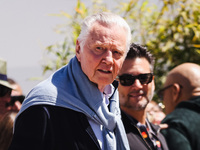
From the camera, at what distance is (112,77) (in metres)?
2.14

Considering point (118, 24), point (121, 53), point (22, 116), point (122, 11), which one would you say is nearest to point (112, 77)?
point (121, 53)

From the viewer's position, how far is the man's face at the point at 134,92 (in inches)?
119

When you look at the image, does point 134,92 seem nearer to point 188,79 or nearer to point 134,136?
point 134,136

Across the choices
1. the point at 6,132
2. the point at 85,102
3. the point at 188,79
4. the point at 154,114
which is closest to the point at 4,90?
the point at 6,132

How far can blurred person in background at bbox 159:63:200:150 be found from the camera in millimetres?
3207

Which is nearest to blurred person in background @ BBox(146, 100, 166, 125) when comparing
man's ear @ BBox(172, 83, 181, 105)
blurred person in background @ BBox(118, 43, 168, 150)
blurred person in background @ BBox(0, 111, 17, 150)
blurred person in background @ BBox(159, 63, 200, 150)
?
blurred person in background @ BBox(159, 63, 200, 150)

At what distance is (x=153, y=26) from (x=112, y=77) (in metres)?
3.68

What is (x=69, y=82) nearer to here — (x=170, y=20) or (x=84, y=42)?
(x=84, y=42)

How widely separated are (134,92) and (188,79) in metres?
0.91

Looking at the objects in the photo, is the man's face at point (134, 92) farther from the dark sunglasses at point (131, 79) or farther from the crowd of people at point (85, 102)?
the crowd of people at point (85, 102)

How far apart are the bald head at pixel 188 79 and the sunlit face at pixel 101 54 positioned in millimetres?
1714

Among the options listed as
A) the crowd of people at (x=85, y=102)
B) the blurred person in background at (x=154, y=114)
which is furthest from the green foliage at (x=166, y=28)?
the crowd of people at (x=85, y=102)

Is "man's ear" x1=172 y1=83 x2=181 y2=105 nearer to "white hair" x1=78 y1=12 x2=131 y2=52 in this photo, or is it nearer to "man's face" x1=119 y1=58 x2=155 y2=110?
"man's face" x1=119 y1=58 x2=155 y2=110

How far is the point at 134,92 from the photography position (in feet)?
9.93
